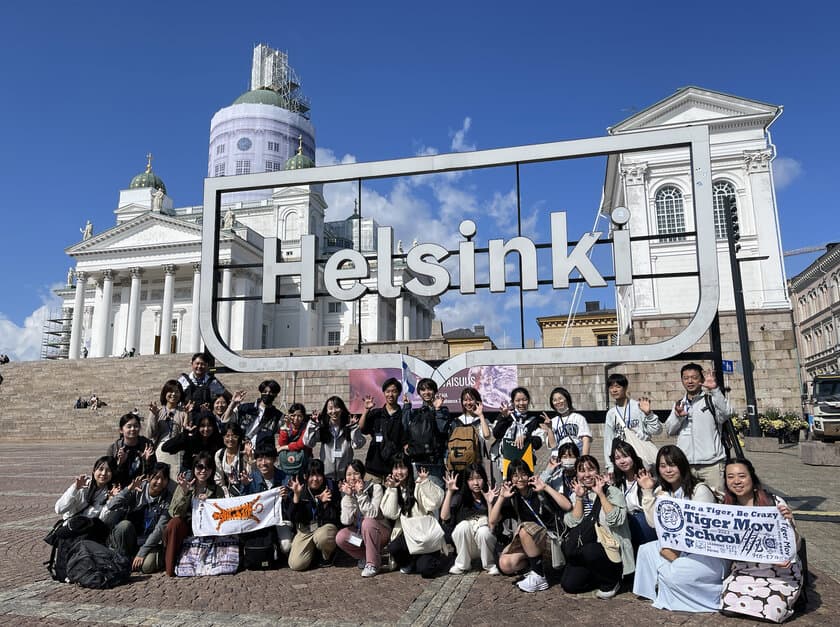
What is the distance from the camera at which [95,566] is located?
205 inches

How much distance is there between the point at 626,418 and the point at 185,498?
4.45 metres

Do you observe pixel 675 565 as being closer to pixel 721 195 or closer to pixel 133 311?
pixel 721 195

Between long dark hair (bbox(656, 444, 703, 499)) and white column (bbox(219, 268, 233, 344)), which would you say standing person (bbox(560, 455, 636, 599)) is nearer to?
long dark hair (bbox(656, 444, 703, 499))

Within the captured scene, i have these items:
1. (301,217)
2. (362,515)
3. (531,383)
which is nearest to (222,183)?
(362,515)

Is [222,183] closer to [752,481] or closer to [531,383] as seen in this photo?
[752,481]

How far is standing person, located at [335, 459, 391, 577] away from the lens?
5.49m

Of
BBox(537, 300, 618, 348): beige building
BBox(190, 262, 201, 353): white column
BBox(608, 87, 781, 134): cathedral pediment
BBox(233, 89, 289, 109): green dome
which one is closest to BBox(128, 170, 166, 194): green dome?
BBox(233, 89, 289, 109): green dome

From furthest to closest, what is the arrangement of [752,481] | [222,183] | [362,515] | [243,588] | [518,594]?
1. [222,183]
2. [362,515]
3. [243,588]
4. [518,594]
5. [752,481]

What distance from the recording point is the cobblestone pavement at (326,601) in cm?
427

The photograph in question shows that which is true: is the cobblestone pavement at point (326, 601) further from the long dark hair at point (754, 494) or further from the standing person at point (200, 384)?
the standing person at point (200, 384)

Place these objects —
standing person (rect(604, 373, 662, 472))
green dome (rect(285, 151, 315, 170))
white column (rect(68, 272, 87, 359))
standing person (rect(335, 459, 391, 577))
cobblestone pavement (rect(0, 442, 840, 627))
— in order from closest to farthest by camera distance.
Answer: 1. cobblestone pavement (rect(0, 442, 840, 627))
2. standing person (rect(335, 459, 391, 577))
3. standing person (rect(604, 373, 662, 472))
4. white column (rect(68, 272, 87, 359))
5. green dome (rect(285, 151, 315, 170))

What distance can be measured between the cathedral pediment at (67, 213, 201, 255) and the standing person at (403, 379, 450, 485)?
4625cm

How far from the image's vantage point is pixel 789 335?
25.3 metres

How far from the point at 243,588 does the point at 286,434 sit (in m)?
1.67
